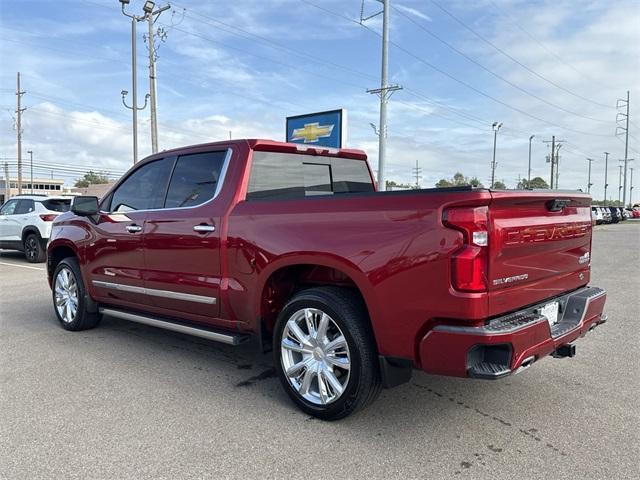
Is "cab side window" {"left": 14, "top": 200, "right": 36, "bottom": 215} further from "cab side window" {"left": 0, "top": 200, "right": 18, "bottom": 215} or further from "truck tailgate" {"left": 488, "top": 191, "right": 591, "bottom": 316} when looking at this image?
"truck tailgate" {"left": 488, "top": 191, "right": 591, "bottom": 316}

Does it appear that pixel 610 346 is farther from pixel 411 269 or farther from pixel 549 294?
pixel 411 269

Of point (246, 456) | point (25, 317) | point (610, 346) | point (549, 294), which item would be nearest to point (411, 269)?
point (549, 294)

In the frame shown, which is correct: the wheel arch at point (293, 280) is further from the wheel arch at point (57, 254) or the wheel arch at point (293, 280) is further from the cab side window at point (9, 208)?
the cab side window at point (9, 208)

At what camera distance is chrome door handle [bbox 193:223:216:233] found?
13.6ft

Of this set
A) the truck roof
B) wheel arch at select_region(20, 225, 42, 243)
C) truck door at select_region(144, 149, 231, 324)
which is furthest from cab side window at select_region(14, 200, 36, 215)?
truck door at select_region(144, 149, 231, 324)

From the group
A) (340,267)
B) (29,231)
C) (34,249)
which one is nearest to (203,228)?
(340,267)

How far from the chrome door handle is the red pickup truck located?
0.04 feet

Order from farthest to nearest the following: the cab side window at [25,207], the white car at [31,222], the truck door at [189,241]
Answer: the cab side window at [25,207]
the white car at [31,222]
the truck door at [189,241]

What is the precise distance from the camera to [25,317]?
21.7 feet

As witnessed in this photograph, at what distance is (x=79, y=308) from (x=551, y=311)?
4795 mm

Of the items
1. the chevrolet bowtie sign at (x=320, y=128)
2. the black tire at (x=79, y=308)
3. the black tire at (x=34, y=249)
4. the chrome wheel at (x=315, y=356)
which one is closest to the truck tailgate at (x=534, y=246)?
the chrome wheel at (x=315, y=356)

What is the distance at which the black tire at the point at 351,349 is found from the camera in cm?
325

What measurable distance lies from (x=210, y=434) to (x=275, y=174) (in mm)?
2142

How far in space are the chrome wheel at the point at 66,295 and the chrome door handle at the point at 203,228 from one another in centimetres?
238
